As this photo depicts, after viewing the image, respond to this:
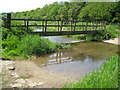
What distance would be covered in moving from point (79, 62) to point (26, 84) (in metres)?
4.20

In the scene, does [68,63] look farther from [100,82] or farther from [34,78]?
[100,82]

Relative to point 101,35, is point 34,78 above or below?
below

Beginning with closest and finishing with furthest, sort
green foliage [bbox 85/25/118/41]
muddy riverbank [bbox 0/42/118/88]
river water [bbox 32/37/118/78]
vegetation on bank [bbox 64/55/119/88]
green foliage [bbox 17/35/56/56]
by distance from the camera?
vegetation on bank [bbox 64/55/119/88] → muddy riverbank [bbox 0/42/118/88] → river water [bbox 32/37/118/78] → green foliage [bbox 17/35/56/56] → green foliage [bbox 85/25/118/41]

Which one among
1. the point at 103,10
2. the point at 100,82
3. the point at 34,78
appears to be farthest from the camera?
the point at 103,10

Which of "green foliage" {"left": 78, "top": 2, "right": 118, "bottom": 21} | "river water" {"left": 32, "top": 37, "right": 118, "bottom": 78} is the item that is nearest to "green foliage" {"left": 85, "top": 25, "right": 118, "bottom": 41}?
"river water" {"left": 32, "top": 37, "right": 118, "bottom": 78}

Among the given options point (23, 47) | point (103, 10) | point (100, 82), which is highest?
point (103, 10)

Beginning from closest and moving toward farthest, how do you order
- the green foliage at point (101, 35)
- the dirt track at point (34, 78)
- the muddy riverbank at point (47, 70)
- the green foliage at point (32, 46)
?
the dirt track at point (34, 78), the muddy riverbank at point (47, 70), the green foliage at point (32, 46), the green foliage at point (101, 35)

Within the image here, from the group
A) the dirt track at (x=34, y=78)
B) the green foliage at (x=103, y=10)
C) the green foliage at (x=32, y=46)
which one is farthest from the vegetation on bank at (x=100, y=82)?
the green foliage at (x=103, y=10)

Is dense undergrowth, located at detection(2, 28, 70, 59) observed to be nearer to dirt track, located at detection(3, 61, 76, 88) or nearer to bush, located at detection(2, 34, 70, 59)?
bush, located at detection(2, 34, 70, 59)

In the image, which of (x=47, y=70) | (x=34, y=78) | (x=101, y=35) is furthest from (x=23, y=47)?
(x=101, y=35)

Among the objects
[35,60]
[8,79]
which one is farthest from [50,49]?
[8,79]

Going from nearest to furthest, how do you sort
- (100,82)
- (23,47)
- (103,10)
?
(100,82) < (23,47) < (103,10)

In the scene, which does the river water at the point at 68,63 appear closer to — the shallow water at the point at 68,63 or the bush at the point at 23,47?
the shallow water at the point at 68,63

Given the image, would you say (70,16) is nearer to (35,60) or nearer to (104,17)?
(104,17)
